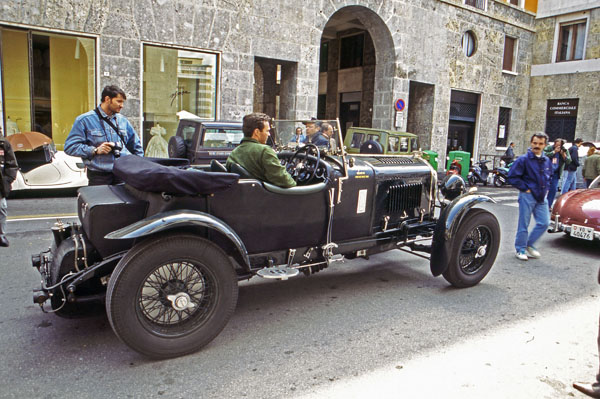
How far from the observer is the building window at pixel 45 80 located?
440 inches

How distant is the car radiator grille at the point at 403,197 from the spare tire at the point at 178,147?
5.43m

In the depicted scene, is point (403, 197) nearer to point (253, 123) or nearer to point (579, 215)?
point (253, 123)

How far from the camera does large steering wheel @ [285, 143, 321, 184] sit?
428 cm

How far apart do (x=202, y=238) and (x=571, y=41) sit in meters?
25.1

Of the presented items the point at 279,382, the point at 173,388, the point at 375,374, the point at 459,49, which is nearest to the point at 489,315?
the point at 375,374

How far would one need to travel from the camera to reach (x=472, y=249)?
15.9 feet

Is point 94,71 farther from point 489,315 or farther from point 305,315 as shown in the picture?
point 489,315

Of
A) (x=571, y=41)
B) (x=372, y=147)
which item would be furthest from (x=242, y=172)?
(x=571, y=41)

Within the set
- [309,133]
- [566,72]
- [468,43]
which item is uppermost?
[468,43]

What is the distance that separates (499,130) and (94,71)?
731 inches

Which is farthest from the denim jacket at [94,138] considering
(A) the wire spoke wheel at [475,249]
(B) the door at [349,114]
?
(B) the door at [349,114]

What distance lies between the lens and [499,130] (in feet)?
73.9

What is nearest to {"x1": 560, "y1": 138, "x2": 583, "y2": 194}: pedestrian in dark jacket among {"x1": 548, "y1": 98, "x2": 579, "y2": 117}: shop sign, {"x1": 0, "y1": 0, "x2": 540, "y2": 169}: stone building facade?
{"x1": 0, "y1": 0, "x2": 540, "y2": 169}: stone building facade

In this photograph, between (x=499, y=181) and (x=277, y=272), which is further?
(x=499, y=181)
